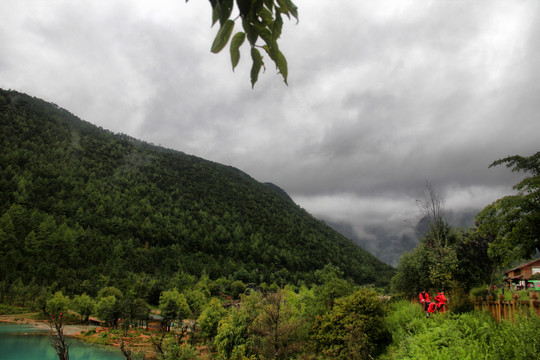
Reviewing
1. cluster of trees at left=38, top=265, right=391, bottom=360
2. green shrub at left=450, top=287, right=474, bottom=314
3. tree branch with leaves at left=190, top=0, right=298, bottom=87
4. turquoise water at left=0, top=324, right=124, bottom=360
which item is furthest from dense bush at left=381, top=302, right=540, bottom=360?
turquoise water at left=0, top=324, right=124, bottom=360

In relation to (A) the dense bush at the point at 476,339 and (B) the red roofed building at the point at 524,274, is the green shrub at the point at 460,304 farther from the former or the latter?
(B) the red roofed building at the point at 524,274

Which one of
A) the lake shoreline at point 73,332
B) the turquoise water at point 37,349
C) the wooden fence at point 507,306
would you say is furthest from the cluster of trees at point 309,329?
the turquoise water at point 37,349

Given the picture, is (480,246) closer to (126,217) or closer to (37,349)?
(37,349)

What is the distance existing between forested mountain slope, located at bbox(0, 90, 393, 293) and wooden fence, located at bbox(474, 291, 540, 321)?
245 ft

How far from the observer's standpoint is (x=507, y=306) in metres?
9.91

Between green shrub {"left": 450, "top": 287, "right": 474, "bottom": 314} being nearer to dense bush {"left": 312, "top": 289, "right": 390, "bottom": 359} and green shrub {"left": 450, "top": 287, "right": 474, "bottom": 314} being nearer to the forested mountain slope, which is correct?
dense bush {"left": 312, "top": 289, "right": 390, "bottom": 359}

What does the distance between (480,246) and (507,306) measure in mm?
10506

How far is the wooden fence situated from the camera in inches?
337

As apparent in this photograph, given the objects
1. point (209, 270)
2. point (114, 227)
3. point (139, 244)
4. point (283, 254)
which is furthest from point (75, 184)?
point (283, 254)

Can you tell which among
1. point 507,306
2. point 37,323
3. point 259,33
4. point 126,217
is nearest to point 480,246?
point 507,306

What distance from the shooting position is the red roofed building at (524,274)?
29.6m

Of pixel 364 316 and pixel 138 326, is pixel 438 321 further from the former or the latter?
pixel 138 326

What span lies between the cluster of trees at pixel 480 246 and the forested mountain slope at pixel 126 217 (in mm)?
68698

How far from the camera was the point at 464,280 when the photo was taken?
69.3ft
